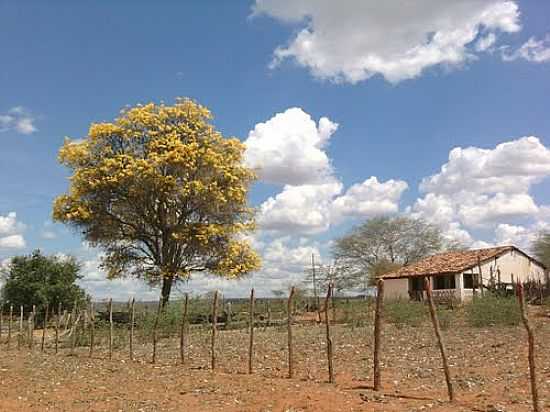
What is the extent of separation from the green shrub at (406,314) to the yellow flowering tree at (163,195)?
30.6 ft

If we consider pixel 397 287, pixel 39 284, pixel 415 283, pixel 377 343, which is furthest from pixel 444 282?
pixel 377 343

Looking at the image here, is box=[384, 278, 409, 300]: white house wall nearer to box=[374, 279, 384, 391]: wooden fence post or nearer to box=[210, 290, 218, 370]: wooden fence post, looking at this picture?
box=[210, 290, 218, 370]: wooden fence post

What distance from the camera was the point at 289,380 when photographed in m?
13.4

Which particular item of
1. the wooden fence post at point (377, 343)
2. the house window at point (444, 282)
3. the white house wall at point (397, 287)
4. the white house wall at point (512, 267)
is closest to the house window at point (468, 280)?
the white house wall at point (512, 267)

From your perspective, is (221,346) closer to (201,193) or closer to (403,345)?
(403,345)

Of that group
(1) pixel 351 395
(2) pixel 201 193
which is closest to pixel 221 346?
(1) pixel 351 395

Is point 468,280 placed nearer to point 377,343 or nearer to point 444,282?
point 444,282

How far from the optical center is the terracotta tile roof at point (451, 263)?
4311cm

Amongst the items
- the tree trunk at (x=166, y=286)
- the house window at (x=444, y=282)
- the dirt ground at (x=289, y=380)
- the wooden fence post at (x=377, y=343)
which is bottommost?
the dirt ground at (x=289, y=380)

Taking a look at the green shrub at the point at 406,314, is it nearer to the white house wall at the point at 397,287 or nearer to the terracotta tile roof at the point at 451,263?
the terracotta tile roof at the point at 451,263

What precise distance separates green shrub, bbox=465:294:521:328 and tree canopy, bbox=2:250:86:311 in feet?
76.0

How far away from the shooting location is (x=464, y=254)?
A: 47781mm

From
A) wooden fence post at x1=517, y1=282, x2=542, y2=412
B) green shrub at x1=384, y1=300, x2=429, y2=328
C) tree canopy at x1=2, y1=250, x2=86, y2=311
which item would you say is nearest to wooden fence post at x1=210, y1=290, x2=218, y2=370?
wooden fence post at x1=517, y1=282, x2=542, y2=412

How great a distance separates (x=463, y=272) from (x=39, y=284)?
90.8ft
